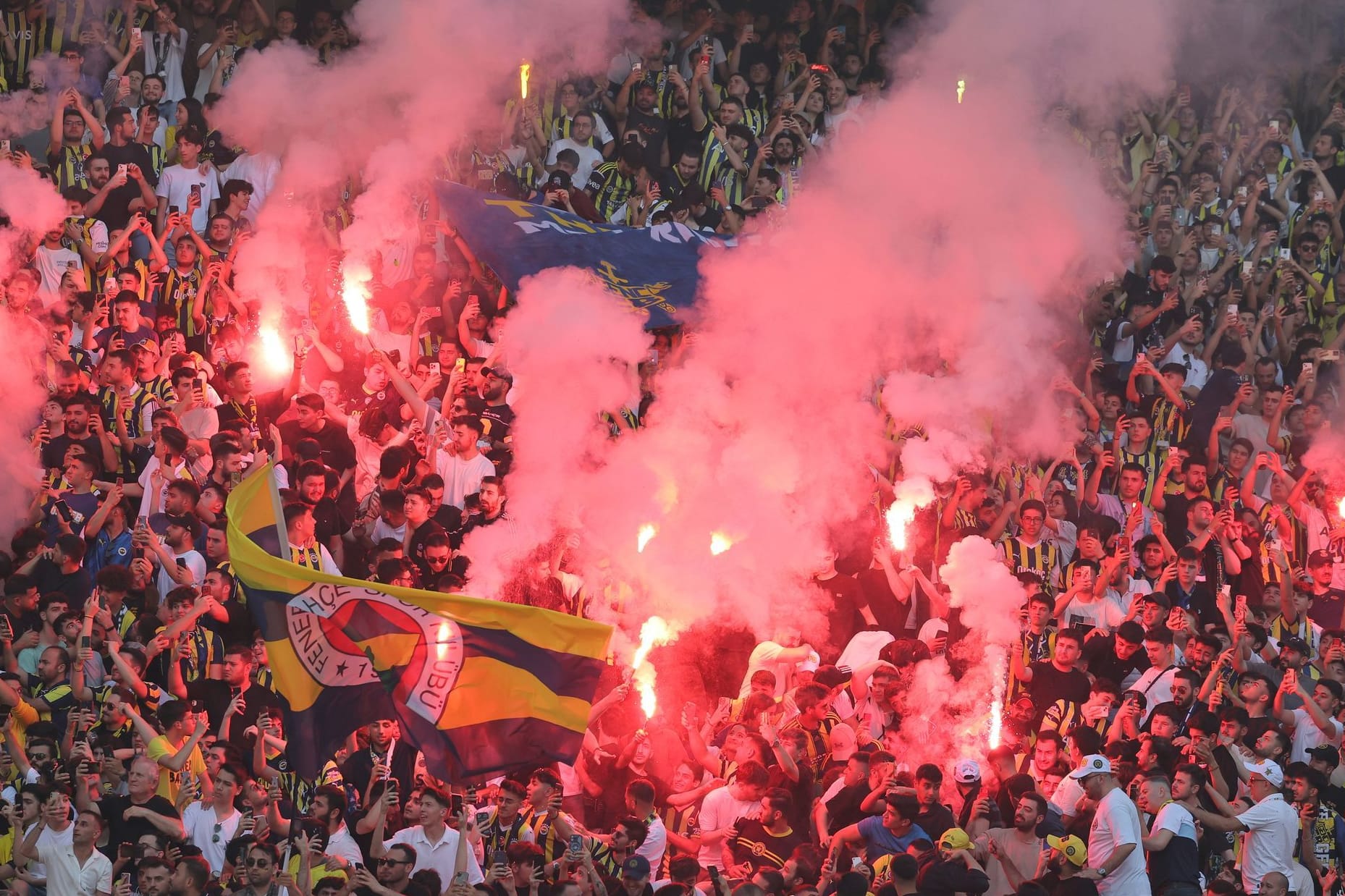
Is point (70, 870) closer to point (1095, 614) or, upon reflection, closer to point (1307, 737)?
point (1095, 614)

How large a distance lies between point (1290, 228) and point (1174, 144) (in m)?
1.06

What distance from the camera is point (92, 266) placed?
515 inches

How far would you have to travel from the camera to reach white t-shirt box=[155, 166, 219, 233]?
44.8ft

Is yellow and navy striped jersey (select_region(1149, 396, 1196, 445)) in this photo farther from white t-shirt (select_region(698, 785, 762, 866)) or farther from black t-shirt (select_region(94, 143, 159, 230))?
black t-shirt (select_region(94, 143, 159, 230))

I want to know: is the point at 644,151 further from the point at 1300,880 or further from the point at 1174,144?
the point at 1300,880

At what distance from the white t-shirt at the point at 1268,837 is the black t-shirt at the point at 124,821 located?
482 centimetres

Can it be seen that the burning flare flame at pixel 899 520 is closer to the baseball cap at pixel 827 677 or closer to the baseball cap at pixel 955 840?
the baseball cap at pixel 827 677

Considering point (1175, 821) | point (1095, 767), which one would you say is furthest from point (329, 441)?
point (1175, 821)

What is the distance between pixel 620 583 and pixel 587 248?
9.49 ft

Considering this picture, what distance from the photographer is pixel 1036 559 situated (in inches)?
476

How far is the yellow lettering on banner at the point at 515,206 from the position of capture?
13492mm

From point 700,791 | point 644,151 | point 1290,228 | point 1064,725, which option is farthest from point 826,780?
point 1290,228

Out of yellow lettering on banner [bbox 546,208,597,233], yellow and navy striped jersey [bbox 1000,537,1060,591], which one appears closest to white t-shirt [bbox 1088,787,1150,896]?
yellow and navy striped jersey [bbox 1000,537,1060,591]

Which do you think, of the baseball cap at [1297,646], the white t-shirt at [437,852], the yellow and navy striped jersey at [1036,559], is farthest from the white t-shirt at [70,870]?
the baseball cap at [1297,646]
